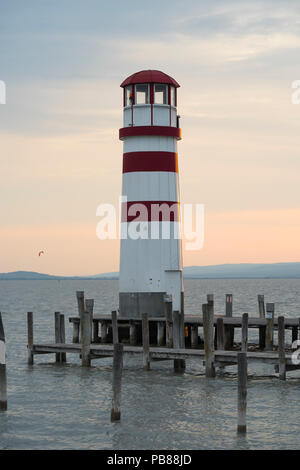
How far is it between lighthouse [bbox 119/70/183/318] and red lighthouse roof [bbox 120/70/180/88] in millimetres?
42

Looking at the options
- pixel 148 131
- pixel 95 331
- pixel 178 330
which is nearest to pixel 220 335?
pixel 178 330

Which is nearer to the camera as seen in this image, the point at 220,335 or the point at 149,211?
the point at 220,335

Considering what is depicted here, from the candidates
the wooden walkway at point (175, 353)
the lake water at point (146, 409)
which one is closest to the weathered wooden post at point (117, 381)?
the lake water at point (146, 409)

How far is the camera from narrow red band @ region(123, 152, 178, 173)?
32.0 m

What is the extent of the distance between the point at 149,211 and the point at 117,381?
12.8m

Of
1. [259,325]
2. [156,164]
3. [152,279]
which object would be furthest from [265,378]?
[156,164]

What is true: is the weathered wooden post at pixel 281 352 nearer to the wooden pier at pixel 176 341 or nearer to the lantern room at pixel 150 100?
the wooden pier at pixel 176 341

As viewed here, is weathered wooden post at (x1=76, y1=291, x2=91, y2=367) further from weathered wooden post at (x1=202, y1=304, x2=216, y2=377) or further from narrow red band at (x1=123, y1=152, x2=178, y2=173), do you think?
narrow red band at (x1=123, y1=152, x2=178, y2=173)

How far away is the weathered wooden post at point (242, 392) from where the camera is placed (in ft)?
63.2

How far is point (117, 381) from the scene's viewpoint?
65.4 ft

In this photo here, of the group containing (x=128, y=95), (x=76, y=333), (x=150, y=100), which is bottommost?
(x=76, y=333)

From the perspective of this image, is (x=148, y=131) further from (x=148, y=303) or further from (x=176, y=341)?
(x=176, y=341)

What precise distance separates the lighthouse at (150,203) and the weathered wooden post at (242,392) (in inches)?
499
